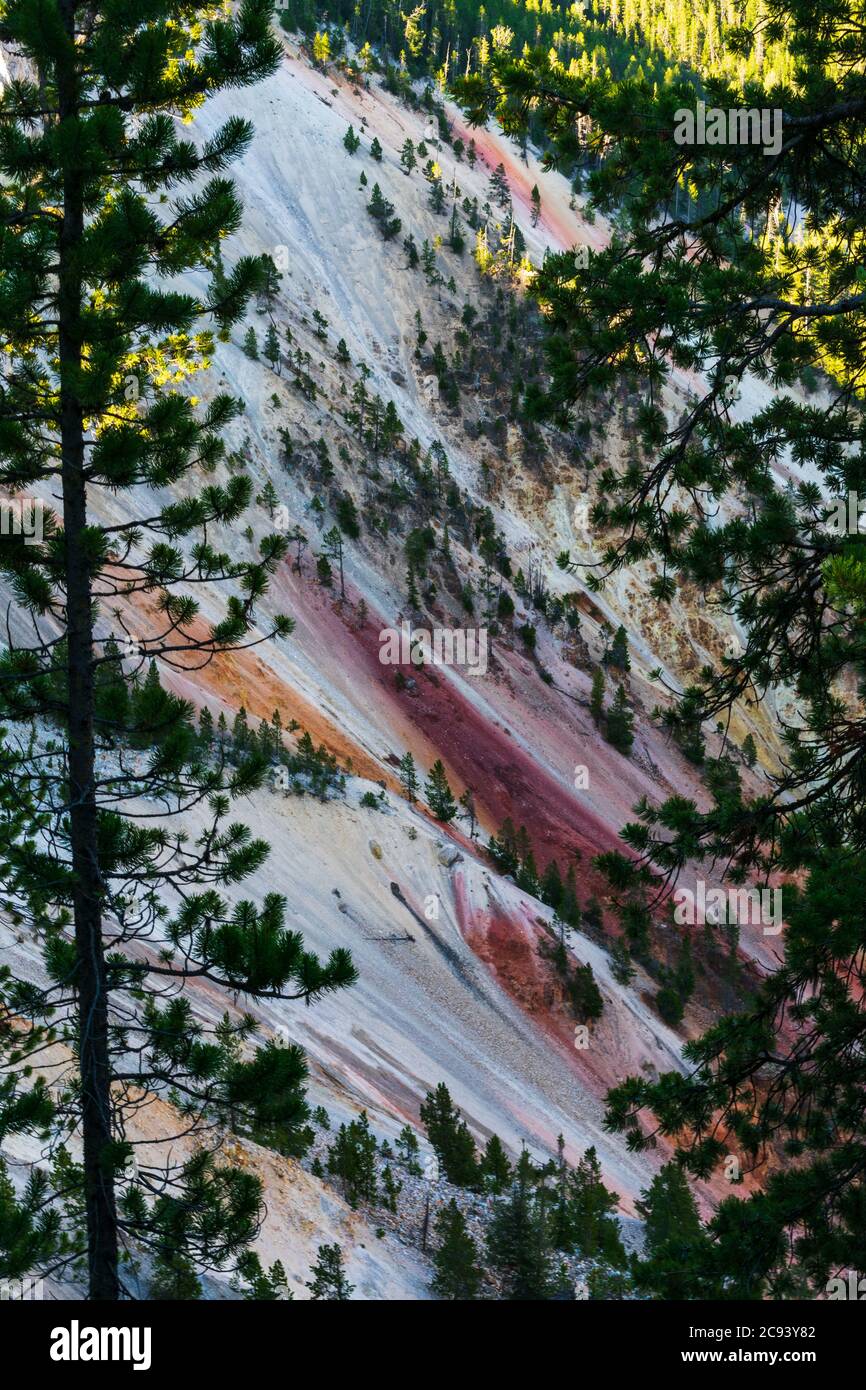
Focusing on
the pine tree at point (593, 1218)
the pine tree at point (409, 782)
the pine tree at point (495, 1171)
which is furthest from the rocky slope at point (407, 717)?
the pine tree at point (593, 1218)

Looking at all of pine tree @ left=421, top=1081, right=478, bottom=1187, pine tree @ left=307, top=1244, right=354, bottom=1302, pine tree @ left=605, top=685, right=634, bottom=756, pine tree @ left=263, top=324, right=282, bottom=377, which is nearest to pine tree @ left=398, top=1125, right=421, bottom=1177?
pine tree @ left=421, top=1081, right=478, bottom=1187

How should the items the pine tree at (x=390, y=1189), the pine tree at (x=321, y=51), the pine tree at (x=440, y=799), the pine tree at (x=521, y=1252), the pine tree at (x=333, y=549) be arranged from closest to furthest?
1. the pine tree at (x=521, y=1252)
2. the pine tree at (x=390, y=1189)
3. the pine tree at (x=440, y=799)
4. the pine tree at (x=333, y=549)
5. the pine tree at (x=321, y=51)

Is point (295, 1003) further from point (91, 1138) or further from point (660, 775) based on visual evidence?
point (660, 775)

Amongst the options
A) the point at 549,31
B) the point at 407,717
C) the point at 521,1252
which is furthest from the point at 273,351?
the point at 549,31

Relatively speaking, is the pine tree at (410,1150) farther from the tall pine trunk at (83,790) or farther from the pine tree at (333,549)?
the pine tree at (333,549)

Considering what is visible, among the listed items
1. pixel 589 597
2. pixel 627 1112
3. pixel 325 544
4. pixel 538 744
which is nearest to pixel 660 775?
pixel 538 744
